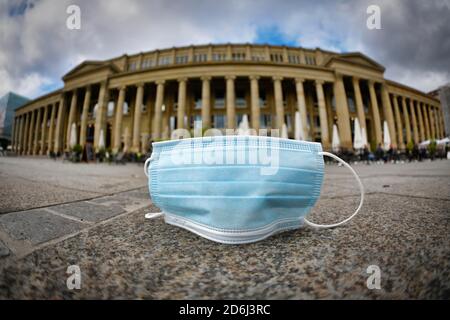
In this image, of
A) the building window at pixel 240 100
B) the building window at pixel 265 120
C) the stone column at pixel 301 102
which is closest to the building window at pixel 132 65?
the building window at pixel 240 100

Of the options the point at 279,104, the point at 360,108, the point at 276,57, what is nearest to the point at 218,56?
the point at 276,57

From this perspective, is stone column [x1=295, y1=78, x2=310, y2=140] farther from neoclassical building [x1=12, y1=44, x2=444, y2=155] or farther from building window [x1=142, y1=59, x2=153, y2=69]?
building window [x1=142, y1=59, x2=153, y2=69]

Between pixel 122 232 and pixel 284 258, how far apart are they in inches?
28.1

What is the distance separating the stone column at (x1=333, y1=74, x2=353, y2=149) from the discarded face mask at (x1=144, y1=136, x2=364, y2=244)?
57.3ft

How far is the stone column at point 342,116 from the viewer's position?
608 inches

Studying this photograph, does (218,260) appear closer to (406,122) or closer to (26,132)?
(406,122)

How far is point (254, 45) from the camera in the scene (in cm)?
1914

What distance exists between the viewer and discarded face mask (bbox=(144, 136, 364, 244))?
2.38ft

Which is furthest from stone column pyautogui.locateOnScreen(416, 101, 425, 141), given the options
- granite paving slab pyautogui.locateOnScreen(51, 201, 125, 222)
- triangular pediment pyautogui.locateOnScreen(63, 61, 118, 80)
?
triangular pediment pyautogui.locateOnScreen(63, 61, 118, 80)

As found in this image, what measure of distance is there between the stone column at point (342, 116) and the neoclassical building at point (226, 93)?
0.25 ft

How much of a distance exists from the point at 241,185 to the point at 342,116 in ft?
61.2

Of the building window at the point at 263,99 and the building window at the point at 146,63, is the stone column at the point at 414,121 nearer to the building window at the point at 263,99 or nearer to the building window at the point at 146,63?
the building window at the point at 263,99
